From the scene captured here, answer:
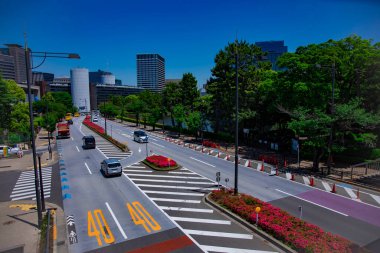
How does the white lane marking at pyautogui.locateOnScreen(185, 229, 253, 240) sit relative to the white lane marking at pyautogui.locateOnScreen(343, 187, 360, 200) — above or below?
below

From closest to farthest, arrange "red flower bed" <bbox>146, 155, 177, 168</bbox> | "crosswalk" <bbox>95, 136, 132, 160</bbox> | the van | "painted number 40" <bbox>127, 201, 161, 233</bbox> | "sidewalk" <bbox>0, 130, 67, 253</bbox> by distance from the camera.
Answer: "sidewalk" <bbox>0, 130, 67, 253</bbox> < "painted number 40" <bbox>127, 201, 161, 233</bbox> < the van < "red flower bed" <bbox>146, 155, 177, 168</bbox> < "crosswalk" <bbox>95, 136, 132, 160</bbox>

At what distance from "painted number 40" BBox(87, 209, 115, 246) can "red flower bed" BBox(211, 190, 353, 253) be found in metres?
7.61

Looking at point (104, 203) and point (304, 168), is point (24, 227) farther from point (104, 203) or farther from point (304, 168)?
point (304, 168)

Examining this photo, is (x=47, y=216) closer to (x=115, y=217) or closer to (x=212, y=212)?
(x=115, y=217)

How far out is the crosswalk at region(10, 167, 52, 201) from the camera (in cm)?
2064

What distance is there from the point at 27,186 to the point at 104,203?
10.0m

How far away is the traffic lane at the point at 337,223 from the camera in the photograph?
1338 centimetres

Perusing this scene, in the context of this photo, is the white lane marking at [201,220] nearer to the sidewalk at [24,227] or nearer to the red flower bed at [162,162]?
the sidewalk at [24,227]

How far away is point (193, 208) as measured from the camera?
17312mm

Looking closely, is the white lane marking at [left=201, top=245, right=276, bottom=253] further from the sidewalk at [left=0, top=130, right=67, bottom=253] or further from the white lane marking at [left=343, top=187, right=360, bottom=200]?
the white lane marking at [left=343, top=187, right=360, bottom=200]

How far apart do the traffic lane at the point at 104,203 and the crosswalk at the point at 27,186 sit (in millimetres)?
1900

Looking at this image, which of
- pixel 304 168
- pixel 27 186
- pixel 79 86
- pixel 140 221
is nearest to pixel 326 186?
pixel 304 168

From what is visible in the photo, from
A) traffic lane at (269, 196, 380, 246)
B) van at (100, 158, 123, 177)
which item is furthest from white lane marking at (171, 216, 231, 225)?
van at (100, 158, 123, 177)

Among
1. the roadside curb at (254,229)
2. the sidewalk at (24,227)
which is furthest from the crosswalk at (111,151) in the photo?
the roadside curb at (254,229)
